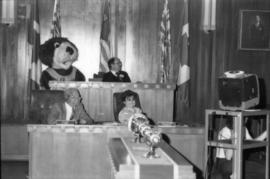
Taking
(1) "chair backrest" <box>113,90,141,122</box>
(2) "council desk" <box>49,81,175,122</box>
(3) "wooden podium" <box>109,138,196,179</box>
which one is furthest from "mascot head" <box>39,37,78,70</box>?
(3) "wooden podium" <box>109,138,196,179</box>

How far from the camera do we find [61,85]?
236 inches

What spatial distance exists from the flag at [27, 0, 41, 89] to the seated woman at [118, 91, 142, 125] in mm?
2215

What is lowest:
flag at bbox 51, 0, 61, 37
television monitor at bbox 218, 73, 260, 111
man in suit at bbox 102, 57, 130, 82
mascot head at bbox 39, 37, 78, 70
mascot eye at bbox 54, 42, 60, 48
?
television monitor at bbox 218, 73, 260, 111

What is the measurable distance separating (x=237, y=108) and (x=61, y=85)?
240cm

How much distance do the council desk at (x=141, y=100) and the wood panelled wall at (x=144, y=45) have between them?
1.71m

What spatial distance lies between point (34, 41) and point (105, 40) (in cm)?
125

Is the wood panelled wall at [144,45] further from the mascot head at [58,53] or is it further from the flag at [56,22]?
the mascot head at [58,53]

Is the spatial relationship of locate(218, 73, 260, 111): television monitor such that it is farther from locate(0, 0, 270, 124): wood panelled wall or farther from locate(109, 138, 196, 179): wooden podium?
locate(0, 0, 270, 124): wood panelled wall

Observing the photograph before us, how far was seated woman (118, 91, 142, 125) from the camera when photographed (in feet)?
18.4

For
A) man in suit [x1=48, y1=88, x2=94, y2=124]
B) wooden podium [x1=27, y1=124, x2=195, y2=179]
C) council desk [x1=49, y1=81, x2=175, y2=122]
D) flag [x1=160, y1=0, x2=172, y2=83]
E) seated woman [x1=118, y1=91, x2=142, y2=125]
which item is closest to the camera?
wooden podium [x1=27, y1=124, x2=195, y2=179]

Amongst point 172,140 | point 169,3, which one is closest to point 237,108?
point 172,140

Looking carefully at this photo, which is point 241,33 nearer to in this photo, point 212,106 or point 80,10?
point 212,106

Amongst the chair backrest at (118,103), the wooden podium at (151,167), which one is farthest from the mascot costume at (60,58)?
the wooden podium at (151,167)

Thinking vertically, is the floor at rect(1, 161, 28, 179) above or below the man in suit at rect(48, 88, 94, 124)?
below
